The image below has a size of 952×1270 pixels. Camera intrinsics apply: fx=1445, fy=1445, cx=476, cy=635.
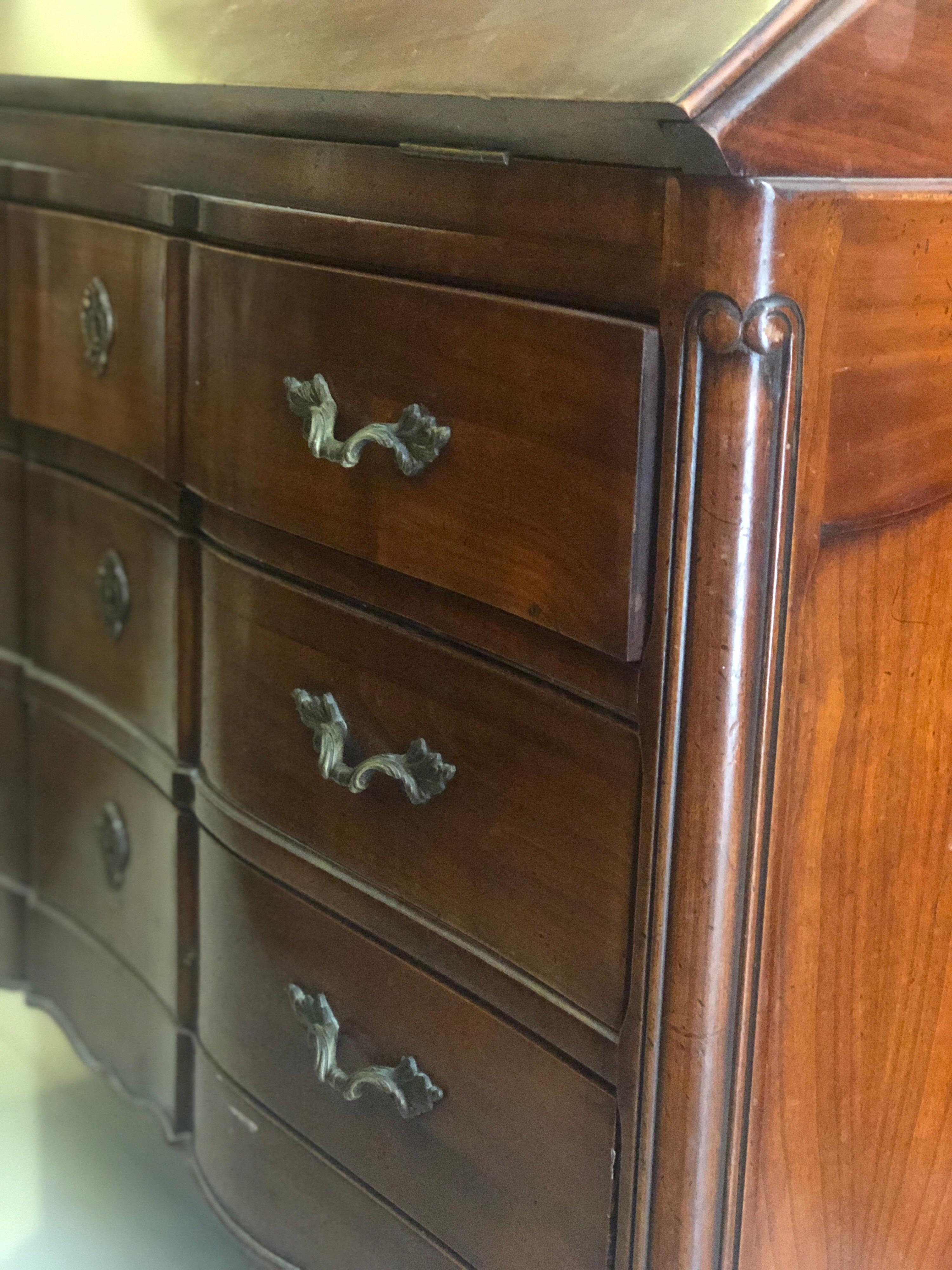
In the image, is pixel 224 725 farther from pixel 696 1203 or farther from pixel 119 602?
pixel 696 1203

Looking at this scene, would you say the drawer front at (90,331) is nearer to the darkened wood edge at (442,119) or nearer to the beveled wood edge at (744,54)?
the darkened wood edge at (442,119)

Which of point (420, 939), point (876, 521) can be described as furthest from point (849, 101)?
point (420, 939)

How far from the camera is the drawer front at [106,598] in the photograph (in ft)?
3.50

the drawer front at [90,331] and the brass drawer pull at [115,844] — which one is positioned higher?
the drawer front at [90,331]

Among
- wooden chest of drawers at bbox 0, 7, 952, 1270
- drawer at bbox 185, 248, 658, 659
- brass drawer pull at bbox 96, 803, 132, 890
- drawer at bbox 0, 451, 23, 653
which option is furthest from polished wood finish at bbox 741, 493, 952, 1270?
drawer at bbox 0, 451, 23, 653

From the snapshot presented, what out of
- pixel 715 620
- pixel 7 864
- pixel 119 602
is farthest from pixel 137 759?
pixel 715 620

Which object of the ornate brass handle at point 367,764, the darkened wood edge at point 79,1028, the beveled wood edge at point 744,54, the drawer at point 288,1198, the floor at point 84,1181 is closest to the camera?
the beveled wood edge at point 744,54

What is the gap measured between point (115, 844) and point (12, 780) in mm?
204

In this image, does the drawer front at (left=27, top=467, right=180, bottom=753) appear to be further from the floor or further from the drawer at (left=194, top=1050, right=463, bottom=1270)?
the floor

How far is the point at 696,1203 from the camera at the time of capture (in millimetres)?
711

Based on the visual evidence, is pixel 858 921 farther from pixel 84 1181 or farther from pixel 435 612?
pixel 84 1181

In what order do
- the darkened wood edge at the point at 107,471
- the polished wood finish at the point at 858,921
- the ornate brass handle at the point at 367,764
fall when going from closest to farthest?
the polished wood finish at the point at 858,921 < the ornate brass handle at the point at 367,764 < the darkened wood edge at the point at 107,471

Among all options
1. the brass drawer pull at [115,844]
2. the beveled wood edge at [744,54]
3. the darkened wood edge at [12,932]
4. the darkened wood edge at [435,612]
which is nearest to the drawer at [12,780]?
the darkened wood edge at [12,932]

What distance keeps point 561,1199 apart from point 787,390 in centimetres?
45
